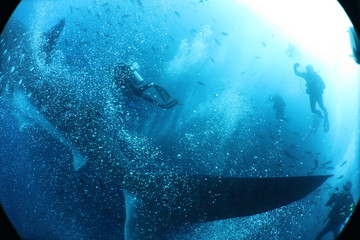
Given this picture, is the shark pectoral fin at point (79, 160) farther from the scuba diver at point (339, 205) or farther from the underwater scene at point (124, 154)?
the scuba diver at point (339, 205)

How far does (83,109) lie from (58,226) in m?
6.45

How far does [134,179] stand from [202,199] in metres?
3.65

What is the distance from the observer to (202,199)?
8508 millimetres

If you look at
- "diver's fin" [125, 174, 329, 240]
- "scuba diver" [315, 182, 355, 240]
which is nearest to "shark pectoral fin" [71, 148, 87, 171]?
"diver's fin" [125, 174, 329, 240]

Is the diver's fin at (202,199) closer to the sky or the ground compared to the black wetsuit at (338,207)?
closer to the sky

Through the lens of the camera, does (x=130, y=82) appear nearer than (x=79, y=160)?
Yes

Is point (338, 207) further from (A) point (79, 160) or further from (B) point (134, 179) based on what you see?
(A) point (79, 160)

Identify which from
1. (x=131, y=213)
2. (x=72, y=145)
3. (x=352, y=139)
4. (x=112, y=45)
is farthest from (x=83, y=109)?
(x=352, y=139)

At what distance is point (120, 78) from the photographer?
7262 mm

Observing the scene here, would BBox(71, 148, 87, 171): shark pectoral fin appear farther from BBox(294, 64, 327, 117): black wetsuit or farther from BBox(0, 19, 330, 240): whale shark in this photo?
BBox(294, 64, 327, 117): black wetsuit

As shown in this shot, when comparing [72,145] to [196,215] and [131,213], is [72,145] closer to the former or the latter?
[131,213]

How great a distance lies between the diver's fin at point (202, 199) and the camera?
7.92 metres

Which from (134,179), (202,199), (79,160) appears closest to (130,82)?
(134,179)

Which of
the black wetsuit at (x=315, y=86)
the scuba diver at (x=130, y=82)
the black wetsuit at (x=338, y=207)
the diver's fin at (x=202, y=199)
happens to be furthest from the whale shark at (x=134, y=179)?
the scuba diver at (x=130, y=82)
